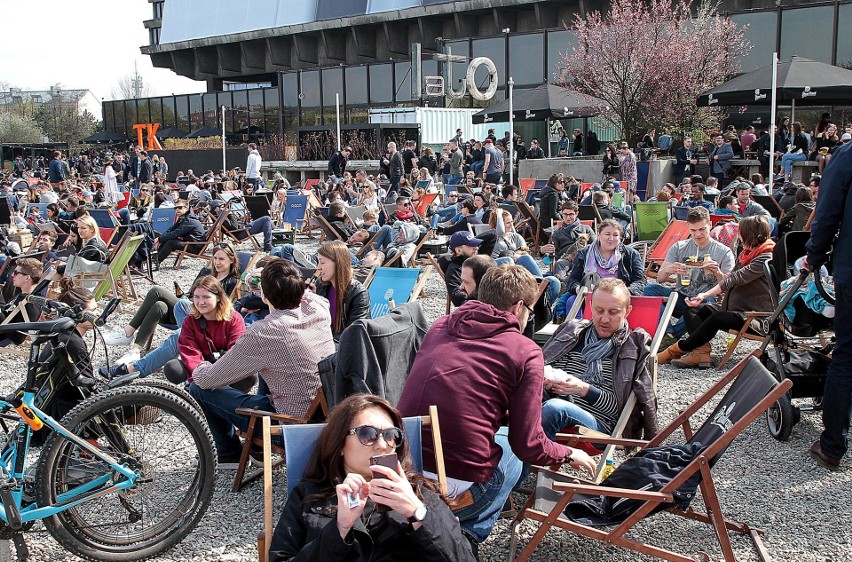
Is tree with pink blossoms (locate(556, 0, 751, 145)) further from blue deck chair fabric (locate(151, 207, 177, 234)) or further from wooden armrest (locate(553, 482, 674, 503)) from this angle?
wooden armrest (locate(553, 482, 674, 503))

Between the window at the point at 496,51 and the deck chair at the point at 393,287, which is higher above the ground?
the window at the point at 496,51

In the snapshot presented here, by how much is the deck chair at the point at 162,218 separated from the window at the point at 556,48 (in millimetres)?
18904

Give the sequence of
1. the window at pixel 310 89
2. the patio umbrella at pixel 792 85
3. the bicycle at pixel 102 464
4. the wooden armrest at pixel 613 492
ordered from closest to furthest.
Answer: the wooden armrest at pixel 613 492 → the bicycle at pixel 102 464 → the patio umbrella at pixel 792 85 → the window at pixel 310 89

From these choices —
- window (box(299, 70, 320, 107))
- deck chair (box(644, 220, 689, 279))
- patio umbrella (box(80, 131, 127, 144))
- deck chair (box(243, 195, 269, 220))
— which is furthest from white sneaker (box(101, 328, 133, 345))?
patio umbrella (box(80, 131, 127, 144))

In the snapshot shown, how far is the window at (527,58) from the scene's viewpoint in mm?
29750

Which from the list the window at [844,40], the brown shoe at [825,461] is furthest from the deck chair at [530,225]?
the window at [844,40]

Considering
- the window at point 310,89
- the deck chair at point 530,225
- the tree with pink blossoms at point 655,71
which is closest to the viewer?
the deck chair at point 530,225

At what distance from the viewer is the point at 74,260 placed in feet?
29.3

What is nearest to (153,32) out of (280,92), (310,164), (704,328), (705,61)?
(280,92)

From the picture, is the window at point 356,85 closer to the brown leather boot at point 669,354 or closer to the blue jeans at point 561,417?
the brown leather boot at point 669,354

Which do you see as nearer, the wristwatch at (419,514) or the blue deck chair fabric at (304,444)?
the wristwatch at (419,514)

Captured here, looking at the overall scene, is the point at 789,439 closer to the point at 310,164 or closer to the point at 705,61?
the point at 705,61

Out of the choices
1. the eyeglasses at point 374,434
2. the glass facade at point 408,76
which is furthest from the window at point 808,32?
the eyeglasses at point 374,434

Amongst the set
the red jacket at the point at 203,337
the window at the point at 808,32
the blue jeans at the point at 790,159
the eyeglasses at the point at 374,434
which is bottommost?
the red jacket at the point at 203,337
